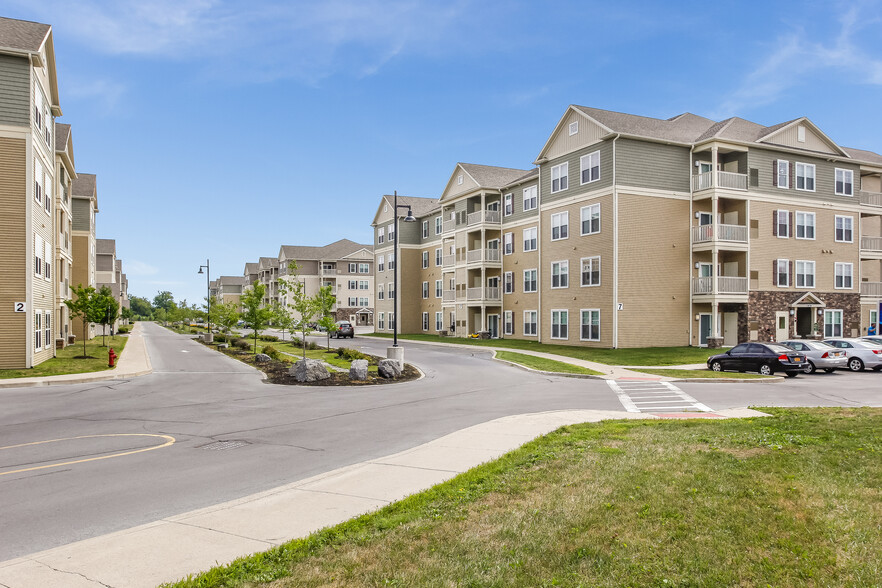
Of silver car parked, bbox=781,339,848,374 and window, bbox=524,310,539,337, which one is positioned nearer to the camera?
silver car parked, bbox=781,339,848,374

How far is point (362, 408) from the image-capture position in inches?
636

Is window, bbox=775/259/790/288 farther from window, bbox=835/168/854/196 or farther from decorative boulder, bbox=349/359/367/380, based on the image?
decorative boulder, bbox=349/359/367/380

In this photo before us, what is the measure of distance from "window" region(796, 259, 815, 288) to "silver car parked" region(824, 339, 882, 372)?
12075 millimetres

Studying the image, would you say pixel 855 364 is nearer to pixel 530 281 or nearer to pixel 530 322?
pixel 530 322

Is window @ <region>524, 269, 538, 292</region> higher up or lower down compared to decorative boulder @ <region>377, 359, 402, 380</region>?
higher up

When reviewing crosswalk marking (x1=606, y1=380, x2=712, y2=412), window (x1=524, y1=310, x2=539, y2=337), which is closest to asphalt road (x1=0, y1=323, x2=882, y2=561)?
crosswalk marking (x1=606, y1=380, x2=712, y2=412)

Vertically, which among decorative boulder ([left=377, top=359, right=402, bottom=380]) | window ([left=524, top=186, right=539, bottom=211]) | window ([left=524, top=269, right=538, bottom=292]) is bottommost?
decorative boulder ([left=377, top=359, right=402, bottom=380])

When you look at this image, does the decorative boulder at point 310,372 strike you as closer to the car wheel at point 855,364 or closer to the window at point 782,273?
the car wheel at point 855,364

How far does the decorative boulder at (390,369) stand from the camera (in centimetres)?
2353

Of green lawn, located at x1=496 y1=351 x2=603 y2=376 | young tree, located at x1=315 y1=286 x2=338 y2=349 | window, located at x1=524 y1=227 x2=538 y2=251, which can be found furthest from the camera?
window, located at x1=524 y1=227 x2=538 y2=251

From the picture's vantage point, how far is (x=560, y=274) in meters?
40.7

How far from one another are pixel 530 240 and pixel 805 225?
60.2 ft

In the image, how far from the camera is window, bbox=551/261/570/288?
40031 millimetres

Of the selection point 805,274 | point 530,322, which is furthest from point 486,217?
point 805,274
